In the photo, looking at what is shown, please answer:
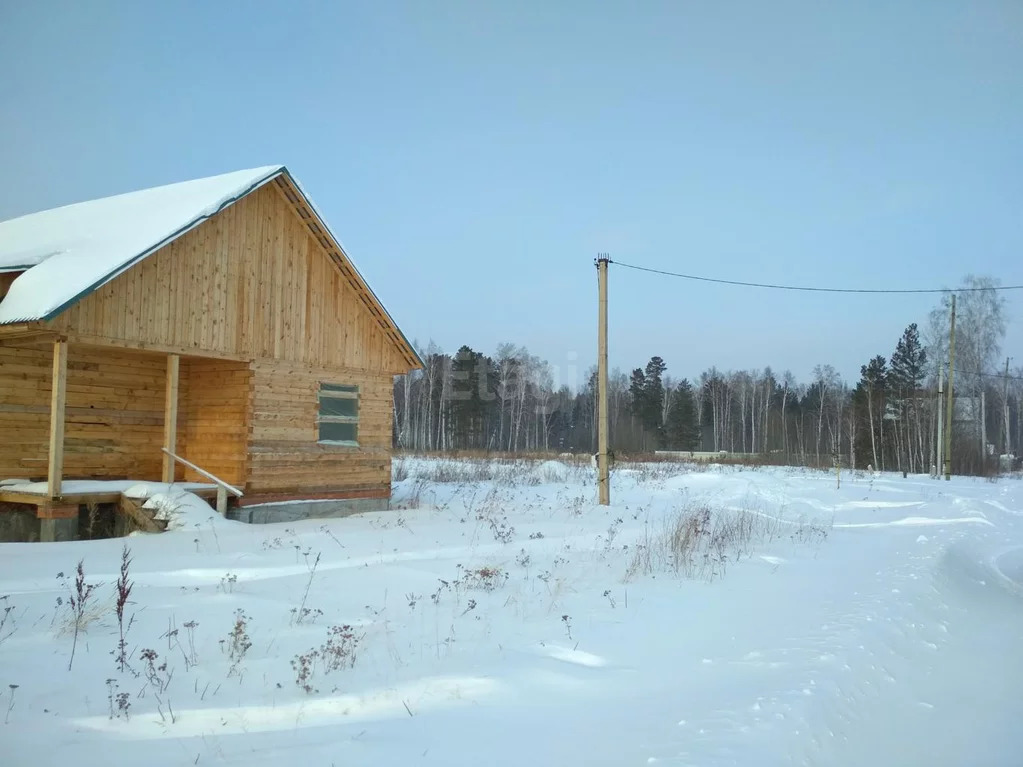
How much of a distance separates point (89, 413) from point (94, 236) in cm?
332

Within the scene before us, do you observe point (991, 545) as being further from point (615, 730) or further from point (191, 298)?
point (191, 298)

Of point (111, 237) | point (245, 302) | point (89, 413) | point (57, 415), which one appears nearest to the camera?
point (57, 415)

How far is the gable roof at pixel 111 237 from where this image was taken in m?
12.3

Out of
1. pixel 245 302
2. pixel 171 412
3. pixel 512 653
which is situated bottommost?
pixel 512 653

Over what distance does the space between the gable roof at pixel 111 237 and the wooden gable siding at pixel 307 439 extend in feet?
5.21

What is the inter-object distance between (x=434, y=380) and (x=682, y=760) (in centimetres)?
5999

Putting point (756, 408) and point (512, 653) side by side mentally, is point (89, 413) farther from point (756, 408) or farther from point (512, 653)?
point (756, 408)

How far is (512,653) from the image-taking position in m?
6.27

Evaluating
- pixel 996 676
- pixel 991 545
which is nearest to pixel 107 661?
pixel 996 676

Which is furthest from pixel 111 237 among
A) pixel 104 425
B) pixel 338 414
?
pixel 338 414

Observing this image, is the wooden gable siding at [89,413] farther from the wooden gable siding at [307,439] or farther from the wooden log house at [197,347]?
the wooden gable siding at [307,439]

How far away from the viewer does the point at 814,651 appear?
6.50m

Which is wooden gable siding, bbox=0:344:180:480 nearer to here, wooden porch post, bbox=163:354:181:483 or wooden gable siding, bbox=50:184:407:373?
wooden porch post, bbox=163:354:181:483

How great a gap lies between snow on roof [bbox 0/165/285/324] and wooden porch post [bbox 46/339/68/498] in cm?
71
